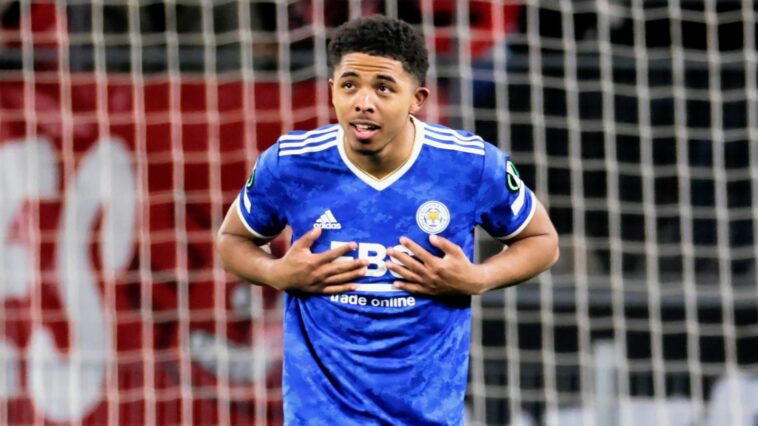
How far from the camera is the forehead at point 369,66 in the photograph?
297 centimetres

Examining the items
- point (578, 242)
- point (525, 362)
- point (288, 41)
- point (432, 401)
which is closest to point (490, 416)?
point (525, 362)

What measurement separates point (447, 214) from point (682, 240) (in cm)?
333

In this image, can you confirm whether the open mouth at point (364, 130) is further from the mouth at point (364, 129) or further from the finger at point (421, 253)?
the finger at point (421, 253)

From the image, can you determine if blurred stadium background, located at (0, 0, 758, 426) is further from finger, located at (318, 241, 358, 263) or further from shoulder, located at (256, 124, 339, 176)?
finger, located at (318, 241, 358, 263)

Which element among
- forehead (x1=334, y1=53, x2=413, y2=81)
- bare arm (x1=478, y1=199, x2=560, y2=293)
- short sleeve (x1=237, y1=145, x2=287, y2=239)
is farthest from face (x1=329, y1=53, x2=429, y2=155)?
bare arm (x1=478, y1=199, x2=560, y2=293)

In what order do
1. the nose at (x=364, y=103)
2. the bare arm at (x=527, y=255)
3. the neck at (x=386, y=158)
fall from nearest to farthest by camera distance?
the nose at (x=364, y=103)
the neck at (x=386, y=158)
the bare arm at (x=527, y=255)

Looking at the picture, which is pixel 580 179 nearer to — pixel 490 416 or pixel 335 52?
pixel 490 416

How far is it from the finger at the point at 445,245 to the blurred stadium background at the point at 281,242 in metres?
2.98

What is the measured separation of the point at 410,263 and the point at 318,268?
0.18 meters

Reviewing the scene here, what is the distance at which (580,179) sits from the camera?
6230 mm

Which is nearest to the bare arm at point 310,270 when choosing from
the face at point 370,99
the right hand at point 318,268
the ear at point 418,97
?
the right hand at point 318,268

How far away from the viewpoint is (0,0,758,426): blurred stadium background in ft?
19.6

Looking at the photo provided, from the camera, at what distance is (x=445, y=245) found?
9.87 feet

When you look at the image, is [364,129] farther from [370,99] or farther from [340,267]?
[340,267]
